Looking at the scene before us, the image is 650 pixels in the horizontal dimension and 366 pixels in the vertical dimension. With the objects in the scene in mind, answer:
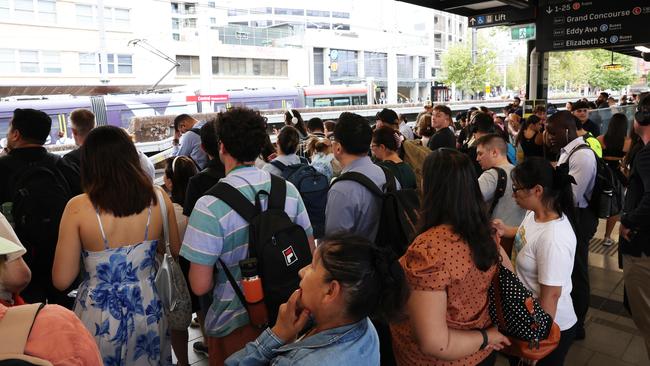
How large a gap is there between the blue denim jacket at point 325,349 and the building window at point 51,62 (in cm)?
3031

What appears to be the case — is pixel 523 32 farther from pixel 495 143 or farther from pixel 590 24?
pixel 495 143

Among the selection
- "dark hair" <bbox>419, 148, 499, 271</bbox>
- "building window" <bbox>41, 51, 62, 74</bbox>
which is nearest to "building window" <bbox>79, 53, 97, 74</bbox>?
"building window" <bbox>41, 51, 62, 74</bbox>

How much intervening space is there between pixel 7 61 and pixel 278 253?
29.7 m

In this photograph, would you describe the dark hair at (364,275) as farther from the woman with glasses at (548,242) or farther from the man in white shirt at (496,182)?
the man in white shirt at (496,182)

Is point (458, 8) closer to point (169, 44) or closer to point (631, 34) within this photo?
point (631, 34)

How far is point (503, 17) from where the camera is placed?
24.6 feet

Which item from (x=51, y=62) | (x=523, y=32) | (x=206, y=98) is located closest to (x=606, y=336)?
(x=523, y=32)

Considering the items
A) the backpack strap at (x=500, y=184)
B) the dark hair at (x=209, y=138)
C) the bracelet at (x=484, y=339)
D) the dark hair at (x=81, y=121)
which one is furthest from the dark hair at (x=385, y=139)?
the dark hair at (x=81, y=121)

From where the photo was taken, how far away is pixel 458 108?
24.7m

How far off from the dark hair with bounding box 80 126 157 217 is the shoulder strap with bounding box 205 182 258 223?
43 cm

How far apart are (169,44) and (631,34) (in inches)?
1247

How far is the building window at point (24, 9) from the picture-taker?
2538cm

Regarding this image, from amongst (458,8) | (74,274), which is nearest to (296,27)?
(458,8)

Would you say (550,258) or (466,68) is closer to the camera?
(550,258)
